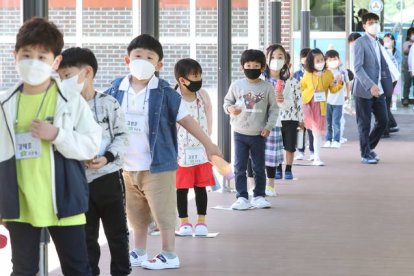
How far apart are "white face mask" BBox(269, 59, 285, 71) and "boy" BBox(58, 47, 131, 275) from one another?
18.9 ft

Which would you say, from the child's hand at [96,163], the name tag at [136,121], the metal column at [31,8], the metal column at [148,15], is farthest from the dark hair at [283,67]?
the child's hand at [96,163]

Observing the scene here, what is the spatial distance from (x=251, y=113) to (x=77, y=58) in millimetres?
4439

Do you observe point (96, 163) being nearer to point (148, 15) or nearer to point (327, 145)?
point (148, 15)

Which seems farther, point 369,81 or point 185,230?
point 369,81

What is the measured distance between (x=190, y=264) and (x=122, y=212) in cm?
146

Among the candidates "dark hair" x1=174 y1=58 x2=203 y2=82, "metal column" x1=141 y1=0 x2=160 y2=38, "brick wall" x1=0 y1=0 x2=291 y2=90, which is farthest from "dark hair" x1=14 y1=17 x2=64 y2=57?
"metal column" x1=141 y1=0 x2=160 y2=38

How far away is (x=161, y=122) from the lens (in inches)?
292

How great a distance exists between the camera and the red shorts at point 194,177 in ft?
30.0

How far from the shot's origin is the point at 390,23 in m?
32.1

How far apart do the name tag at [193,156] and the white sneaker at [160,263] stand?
5.02 ft

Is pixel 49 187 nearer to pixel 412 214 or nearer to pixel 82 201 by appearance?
pixel 82 201

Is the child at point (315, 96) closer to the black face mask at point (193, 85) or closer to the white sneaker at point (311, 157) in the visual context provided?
the white sneaker at point (311, 157)

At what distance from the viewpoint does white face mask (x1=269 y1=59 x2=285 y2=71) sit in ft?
40.0

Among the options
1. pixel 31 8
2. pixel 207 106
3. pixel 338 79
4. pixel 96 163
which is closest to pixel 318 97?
pixel 338 79
